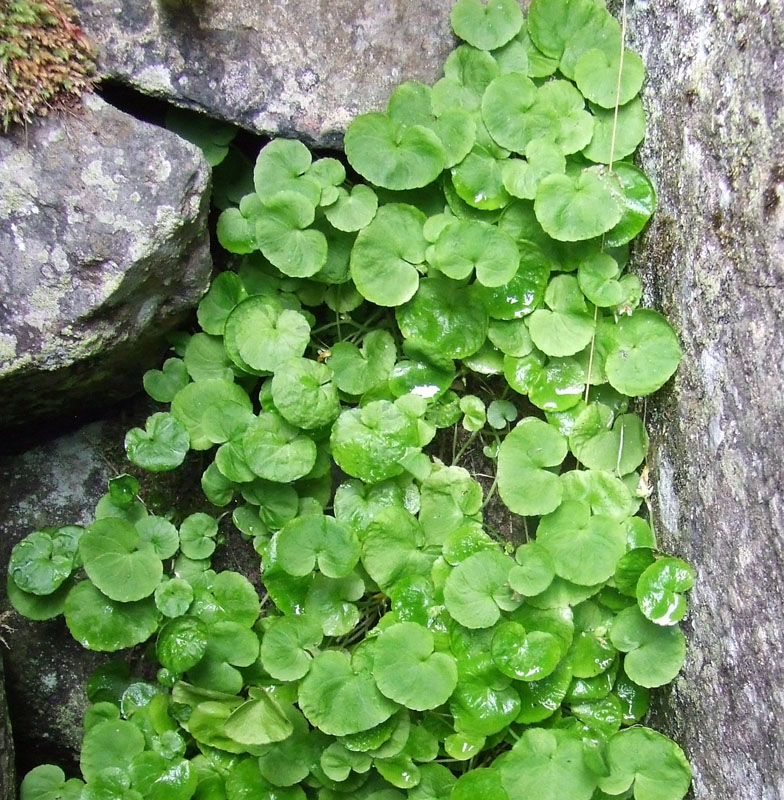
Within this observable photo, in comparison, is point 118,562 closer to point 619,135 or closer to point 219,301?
point 219,301

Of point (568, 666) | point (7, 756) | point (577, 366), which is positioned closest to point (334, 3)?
point (577, 366)

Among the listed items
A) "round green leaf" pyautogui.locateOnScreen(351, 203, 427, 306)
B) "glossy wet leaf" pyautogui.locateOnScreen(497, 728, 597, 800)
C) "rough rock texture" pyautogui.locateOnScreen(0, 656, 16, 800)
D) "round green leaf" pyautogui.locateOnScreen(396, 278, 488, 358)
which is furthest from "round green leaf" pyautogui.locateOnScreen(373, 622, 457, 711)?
"rough rock texture" pyautogui.locateOnScreen(0, 656, 16, 800)

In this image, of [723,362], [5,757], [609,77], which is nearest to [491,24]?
[609,77]

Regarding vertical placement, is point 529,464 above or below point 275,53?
below

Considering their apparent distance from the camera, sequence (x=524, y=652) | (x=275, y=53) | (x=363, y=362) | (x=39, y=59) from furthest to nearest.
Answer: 1. (x=363, y=362)
2. (x=275, y=53)
3. (x=524, y=652)
4. (x=39, y=59)

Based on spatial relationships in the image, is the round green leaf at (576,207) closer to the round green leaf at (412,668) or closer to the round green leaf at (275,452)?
the round green leaf at (275,452)

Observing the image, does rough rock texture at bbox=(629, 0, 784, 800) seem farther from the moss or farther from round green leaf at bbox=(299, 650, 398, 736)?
the moss

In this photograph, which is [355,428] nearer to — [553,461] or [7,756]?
[553,461]
